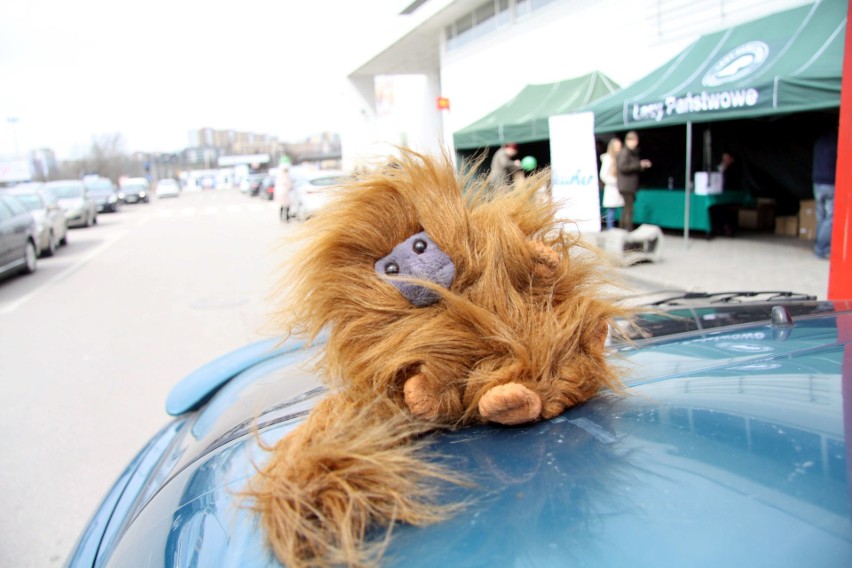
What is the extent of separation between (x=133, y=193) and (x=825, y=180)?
41.7m

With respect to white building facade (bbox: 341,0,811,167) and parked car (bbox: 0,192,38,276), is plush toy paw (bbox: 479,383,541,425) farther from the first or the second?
parked car (bbox: 0,192,38,276)

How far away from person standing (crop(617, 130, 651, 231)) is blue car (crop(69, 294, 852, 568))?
8.79 meters

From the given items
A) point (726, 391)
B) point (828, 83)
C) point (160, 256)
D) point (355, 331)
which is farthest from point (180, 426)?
point (160, 256)

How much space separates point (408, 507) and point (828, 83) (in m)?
7.98

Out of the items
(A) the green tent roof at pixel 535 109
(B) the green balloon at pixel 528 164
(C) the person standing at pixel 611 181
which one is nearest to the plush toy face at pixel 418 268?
(B) the green balloon at pixel 528 164

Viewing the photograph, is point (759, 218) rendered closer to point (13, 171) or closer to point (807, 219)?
point (807, 219)

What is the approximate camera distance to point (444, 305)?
51.8 inches

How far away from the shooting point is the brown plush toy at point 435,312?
1.24 meters

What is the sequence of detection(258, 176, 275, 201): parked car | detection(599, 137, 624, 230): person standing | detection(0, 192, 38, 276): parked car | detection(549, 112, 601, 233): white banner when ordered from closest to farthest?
detection(549, 112, 601, 233): white banner → detection(599, 137, 624, 230): person standing → detection(0, 192, 38, 276): parked car → detection(258, 176, 275, 201): parked car

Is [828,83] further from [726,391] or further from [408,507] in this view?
[408,507]

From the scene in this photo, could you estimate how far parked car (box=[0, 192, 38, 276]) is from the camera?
34.1 ft

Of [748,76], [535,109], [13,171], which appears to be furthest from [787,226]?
[13,171]

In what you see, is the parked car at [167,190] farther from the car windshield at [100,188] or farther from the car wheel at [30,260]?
the car wheel at [30,260]

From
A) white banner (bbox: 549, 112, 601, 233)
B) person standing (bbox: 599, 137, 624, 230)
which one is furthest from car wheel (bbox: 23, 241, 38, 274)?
person standing (bbox: 599, 137, 624, 230)
